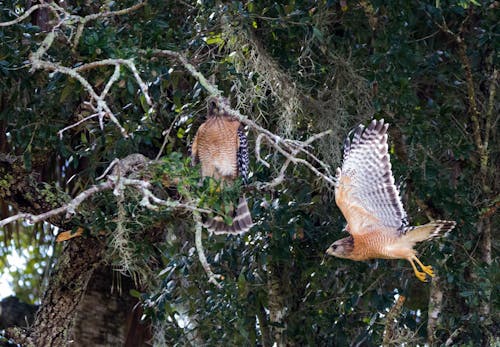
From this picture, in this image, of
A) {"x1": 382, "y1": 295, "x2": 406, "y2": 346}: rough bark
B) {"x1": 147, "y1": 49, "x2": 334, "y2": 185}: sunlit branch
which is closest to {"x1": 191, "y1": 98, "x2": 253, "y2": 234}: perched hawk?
{"x1": 147, "y1": 49, "x2": 334, "y2": 185}: sunlit branch

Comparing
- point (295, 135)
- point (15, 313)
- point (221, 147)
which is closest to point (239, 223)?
point (221, 147)

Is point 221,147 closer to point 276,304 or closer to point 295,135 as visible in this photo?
point 295,135

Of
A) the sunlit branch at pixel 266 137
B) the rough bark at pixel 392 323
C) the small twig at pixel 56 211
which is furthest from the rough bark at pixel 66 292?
the small twig at pixel 56 211

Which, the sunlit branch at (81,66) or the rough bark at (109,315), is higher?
the sunlit branch at (81,66)

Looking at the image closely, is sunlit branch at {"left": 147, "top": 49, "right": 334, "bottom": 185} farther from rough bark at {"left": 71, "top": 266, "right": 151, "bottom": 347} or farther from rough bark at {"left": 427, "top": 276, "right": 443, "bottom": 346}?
rough bark at {"left": 71, "top": 266, "right": 151, "bottom": 347}

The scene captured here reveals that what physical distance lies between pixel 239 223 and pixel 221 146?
461mm

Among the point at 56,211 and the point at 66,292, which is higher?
the point at 56,211

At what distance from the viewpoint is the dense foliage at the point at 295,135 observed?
4539 millimetres

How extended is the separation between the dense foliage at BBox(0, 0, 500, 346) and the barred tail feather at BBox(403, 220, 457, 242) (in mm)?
234

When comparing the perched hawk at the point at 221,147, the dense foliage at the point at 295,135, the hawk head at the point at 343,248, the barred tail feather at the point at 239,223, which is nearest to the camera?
the hawk head at the point at 343,248

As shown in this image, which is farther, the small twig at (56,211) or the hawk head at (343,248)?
the hawk head at (343,248)

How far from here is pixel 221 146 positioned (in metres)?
4.92

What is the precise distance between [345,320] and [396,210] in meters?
0.78

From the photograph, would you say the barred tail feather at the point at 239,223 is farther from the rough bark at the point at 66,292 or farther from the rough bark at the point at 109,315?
the rough bark at the point at 109,315
